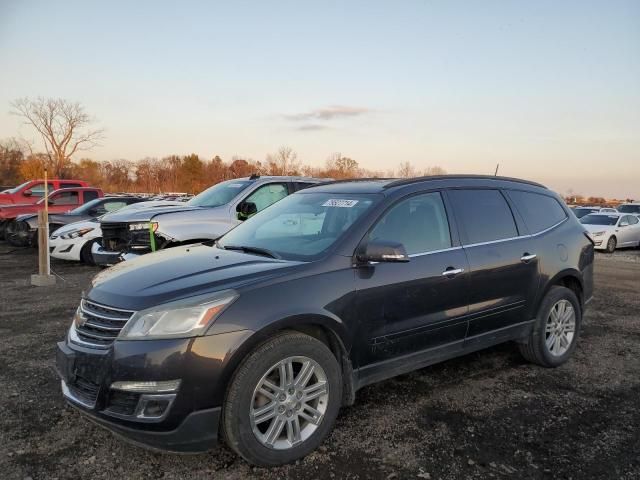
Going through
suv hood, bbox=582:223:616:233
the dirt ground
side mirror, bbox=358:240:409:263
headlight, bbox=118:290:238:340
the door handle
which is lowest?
the dirt ground

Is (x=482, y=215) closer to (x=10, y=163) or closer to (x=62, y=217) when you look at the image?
(x=62, y=217)

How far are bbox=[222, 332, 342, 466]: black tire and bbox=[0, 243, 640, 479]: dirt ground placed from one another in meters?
0.10

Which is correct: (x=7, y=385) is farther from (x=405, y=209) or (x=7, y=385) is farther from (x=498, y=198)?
(x=498, y=198)

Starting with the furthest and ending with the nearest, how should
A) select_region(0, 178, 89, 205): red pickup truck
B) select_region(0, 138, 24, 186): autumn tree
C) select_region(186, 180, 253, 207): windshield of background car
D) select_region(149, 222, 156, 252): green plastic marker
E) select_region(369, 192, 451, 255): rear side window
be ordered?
select_region(0, 138, 24, 186): autumn tree, select_region(0, 178, 89, 205): red pickup truck, select_region(186, 180, 253, 207): windshield of background car, select_region(149, 222, 156, 252): green plastic marker, select_region(369, 192, 451, 255): rear side window

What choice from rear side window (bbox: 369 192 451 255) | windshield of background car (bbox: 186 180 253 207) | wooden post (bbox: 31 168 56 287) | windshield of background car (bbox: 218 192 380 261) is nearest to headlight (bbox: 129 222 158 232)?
windshield of background car (bbox: 186 180 253 207)

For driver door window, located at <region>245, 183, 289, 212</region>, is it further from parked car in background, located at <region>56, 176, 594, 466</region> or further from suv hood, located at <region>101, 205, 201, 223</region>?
parked car in background, located at <region>56, 176, 594, 466</region>

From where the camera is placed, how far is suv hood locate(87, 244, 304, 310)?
2.86 metres

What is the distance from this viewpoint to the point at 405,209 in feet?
12.5

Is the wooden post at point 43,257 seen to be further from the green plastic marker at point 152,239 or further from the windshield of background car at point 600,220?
the windshield of background car at point 600,220

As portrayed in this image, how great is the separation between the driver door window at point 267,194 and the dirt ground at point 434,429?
3.78 metres

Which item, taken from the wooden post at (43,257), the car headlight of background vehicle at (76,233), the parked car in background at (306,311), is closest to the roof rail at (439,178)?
the parked car in background at (306,311)

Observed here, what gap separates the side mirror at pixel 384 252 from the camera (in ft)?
10.7

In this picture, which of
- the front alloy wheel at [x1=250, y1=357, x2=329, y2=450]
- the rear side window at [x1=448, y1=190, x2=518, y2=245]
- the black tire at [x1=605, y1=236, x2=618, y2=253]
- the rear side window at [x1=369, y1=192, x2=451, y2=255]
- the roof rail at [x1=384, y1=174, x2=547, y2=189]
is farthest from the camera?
the black tire at [x1=605, y1=236, x2=618, y2=253]

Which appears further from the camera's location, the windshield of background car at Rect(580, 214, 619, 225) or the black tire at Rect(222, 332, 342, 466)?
the windshield of background car at Rect(580, 214, 619, 225)
